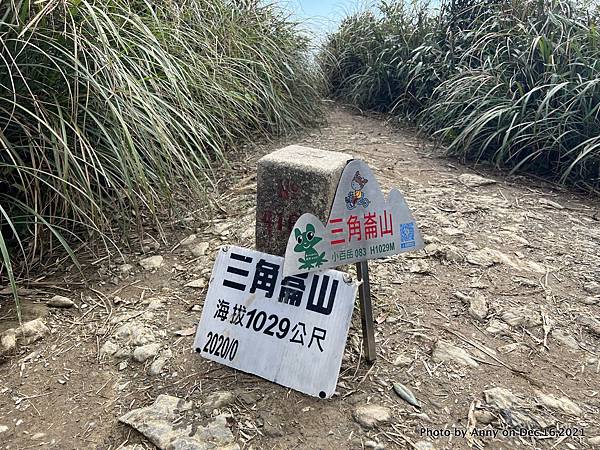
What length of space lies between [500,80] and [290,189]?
2.48 metres

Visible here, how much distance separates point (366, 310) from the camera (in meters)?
1.49

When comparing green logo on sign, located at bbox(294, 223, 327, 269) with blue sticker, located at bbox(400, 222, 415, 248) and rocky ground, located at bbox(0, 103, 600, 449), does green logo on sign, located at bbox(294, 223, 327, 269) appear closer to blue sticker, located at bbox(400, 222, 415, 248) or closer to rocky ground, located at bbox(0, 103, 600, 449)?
blue sticker, located at bbox(400, 222, 415, 248)

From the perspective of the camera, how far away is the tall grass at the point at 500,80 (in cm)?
309

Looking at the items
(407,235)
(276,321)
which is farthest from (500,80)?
(276,321)

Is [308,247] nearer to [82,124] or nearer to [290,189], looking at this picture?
[290,189]

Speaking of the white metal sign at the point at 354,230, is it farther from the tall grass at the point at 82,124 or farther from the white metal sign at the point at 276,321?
the tall grass at the point at 82,124

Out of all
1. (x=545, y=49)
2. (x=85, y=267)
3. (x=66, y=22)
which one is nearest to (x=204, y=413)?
(x=85, y=267)

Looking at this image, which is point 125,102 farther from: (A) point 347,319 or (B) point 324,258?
(A) point 347,319

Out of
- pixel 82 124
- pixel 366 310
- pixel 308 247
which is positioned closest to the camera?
pixel 308 247

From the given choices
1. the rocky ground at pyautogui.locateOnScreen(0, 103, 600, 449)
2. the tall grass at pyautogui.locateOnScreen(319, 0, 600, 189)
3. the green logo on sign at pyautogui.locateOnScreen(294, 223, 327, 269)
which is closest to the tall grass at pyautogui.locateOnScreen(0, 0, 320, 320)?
the rocky ground at pyautogui.locateOnScreen(0, 103, 600, 449)

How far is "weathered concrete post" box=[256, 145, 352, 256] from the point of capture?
146 centimetres

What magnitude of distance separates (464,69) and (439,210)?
65.7 inches

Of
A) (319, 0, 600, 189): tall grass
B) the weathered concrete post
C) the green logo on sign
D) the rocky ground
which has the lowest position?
the rocky ground

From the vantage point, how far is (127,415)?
1.38m
